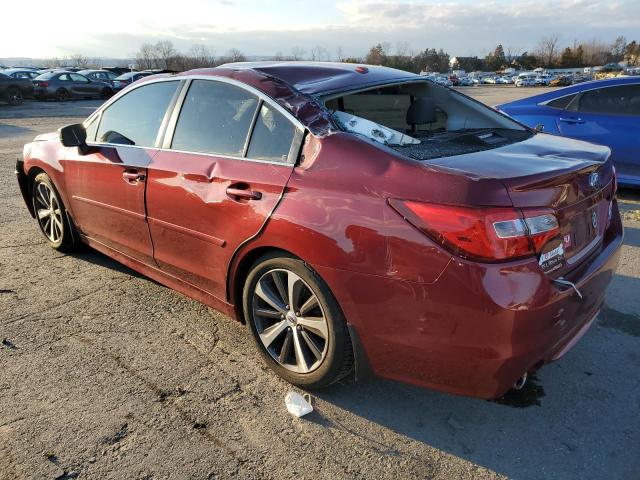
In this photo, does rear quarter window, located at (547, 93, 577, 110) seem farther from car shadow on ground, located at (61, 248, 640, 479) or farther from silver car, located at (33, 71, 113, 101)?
silver car, located at (33, 71, 113, 101)

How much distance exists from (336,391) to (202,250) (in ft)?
3.73

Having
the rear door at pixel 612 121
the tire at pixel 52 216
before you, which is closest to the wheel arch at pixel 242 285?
the tire at pixel 52 216

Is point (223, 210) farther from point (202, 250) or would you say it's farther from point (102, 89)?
point (102, 89)

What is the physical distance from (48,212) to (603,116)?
6.40 metres

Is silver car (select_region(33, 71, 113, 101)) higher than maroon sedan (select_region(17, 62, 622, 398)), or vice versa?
maroon sedan (select_region(17, 62, 622, 398))

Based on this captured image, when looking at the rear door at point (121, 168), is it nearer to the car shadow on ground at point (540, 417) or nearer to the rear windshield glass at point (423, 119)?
the rear windshield glass at point (423, 119)

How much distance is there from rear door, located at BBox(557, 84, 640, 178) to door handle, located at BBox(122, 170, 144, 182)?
547 cm

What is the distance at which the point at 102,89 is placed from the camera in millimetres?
28312

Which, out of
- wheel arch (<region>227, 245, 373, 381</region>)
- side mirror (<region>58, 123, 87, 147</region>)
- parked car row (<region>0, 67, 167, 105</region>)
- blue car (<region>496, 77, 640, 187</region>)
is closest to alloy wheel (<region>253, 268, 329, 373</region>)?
wheel arch (<region>227, 245, 373, 381</region>)

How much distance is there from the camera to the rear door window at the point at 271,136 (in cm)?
276

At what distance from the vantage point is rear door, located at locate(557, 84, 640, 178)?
6386 millimetres

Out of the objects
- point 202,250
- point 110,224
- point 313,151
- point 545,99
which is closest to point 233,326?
point 202,250

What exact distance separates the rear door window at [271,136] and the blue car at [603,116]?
15.1 ft

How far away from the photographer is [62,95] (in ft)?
87.9
